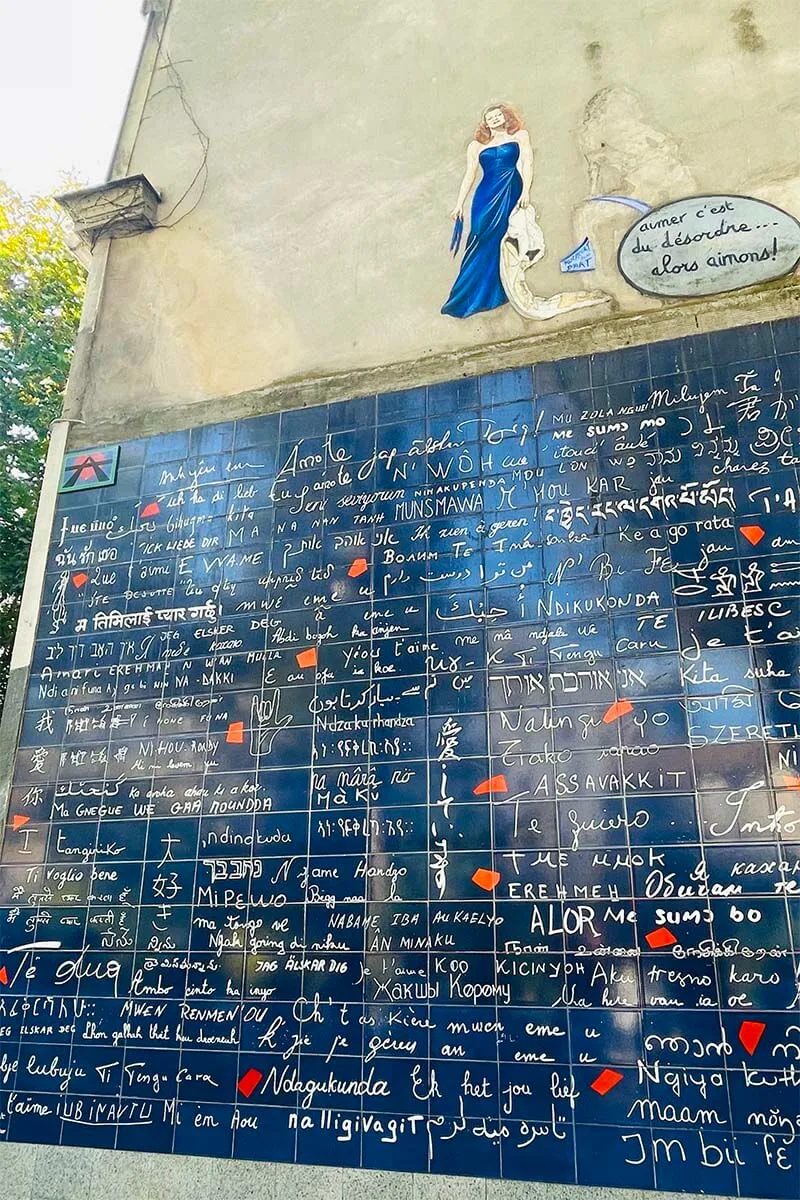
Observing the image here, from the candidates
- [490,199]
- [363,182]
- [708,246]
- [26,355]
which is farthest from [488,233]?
[26,355]

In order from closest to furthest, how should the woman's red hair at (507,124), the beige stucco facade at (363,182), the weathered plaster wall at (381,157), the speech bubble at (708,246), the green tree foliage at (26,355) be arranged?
1. the speech bubble at (708,246)
2. the beige stucco facade at (363,182)
3. the weathered plaster wall at (381,157)
4. the woman's red hair at (507,124)
5. the green tree foliage at (26,355)

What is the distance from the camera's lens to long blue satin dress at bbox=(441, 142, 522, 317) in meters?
6.87

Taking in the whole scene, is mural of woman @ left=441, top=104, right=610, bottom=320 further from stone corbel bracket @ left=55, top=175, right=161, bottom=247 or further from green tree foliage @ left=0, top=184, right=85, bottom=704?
green tree foliage @ left=0, top=184, right=85, bottom=704

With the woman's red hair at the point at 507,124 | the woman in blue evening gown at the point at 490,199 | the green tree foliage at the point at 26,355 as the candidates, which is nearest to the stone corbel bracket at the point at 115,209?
the woman in blue evening gown at the point at 490,199

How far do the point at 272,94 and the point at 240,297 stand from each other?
2005mm

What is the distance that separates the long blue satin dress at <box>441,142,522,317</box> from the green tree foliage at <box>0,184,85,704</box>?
22.5ft

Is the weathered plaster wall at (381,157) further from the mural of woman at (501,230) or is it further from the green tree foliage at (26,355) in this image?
the green tree foliage at (26,355)

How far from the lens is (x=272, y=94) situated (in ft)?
26.8

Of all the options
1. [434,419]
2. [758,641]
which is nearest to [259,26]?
[434,419]

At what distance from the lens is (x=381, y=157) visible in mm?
7578

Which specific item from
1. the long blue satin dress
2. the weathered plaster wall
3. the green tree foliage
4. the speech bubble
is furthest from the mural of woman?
the green tree foliage

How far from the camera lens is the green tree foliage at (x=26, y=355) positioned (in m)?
11.5

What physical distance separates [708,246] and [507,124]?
200 centimetres

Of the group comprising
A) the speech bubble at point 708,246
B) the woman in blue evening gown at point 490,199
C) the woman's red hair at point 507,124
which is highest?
the woman's red hair at point 507,124
